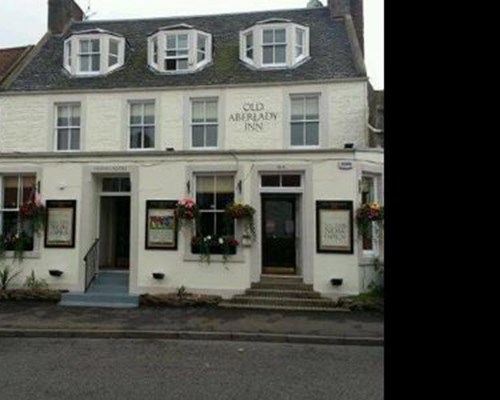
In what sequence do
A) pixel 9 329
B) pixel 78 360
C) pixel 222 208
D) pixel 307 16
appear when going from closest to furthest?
1. pixel 78 360
2. pixel 9 329
3. pixel 222 208
4. pixel 307 16

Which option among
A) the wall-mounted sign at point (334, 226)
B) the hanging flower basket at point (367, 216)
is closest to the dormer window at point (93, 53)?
the wall-mounted sign at point (334, 226)

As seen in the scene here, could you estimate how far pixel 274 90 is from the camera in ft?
52.0

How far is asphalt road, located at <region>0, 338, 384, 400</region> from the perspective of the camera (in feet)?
21.6

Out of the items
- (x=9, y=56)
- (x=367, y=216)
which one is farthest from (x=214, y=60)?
Result: (x=9, y=56)

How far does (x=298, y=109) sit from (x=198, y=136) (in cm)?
315

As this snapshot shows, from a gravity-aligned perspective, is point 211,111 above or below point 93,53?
below

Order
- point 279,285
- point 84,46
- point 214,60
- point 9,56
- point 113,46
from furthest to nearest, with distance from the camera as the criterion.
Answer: point 9,56
point 113,46
point 84,46
point 214,60
point 279,285

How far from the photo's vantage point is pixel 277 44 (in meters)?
16.8

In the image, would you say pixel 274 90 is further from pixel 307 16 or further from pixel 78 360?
pixel 78 360

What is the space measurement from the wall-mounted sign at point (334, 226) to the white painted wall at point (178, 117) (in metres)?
1.90

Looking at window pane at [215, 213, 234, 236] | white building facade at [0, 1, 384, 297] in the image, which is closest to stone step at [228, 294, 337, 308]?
white building facade at [0, 1, 384, 297]

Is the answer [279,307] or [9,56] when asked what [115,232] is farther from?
[9,56]
